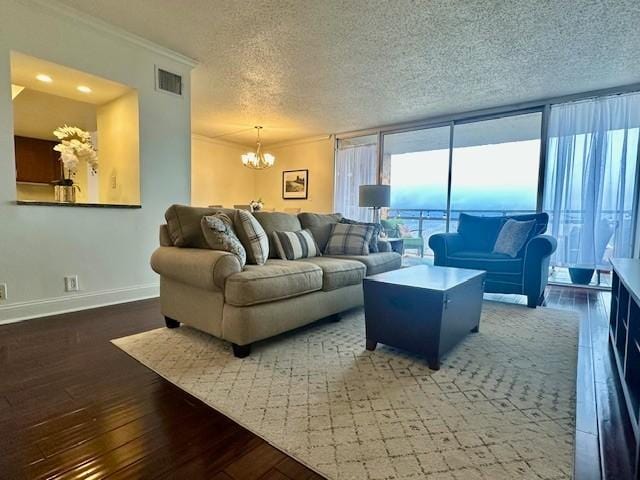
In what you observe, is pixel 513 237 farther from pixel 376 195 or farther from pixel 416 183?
pixel 416 183

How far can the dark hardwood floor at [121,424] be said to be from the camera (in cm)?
112

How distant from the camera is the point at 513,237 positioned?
3.56 meters

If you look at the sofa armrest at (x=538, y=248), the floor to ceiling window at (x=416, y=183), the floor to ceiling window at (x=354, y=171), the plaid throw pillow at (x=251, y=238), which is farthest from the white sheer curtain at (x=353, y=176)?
the plaid throw pillow at (x=251, y=238)

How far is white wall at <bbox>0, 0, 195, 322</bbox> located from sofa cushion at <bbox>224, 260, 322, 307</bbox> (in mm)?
1766

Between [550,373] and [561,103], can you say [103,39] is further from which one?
[561,103]

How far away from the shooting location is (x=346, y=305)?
2713 mm

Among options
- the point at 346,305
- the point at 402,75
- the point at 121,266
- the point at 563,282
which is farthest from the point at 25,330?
the point at 563,282

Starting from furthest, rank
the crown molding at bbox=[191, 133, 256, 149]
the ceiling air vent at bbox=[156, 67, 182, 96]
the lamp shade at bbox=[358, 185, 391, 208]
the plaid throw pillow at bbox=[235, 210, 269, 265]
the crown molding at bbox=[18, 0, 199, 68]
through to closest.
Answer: the crown molding at bbox=[191, 133, 256, 149] < the lamp shade at bbox=[358, 185, 391, 208] < the ceiling air vent at bbox=[156, 67, 182, 96] < the crown molding at bbox=[18, 0, 199, 68] < the plaid throw pillow at bbox=[235, 210, 269, 265]

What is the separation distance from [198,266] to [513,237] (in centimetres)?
315

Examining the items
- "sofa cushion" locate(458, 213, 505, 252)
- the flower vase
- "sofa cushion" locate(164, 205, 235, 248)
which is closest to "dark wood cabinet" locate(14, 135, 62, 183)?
the flower vase

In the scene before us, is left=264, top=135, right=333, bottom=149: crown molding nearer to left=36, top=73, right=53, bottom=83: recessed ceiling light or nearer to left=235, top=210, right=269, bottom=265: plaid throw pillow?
left=36, top=73, right=53, bottom=83: recessed ceiling light

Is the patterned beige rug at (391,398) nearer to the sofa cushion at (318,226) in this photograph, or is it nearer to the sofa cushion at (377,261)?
the sofa cushion at (377,261)

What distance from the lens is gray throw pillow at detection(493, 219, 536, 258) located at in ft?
11.5

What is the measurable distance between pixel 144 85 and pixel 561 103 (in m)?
4.90
